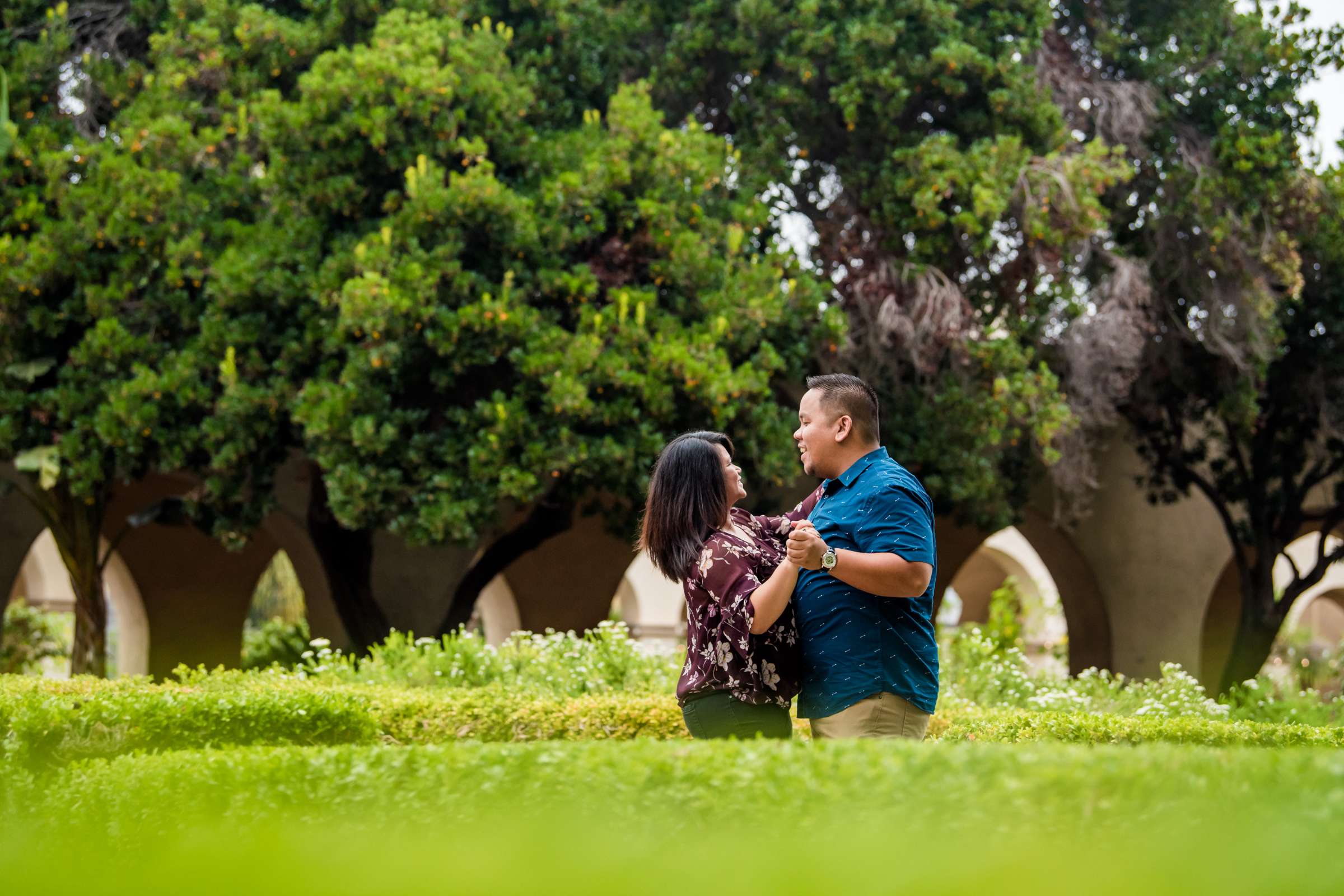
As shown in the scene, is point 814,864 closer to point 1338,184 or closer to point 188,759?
point 188,759

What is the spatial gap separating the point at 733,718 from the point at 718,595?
0.35m

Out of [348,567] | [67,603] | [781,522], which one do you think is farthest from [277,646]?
[781,522]

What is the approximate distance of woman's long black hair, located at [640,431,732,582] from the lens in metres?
3.52

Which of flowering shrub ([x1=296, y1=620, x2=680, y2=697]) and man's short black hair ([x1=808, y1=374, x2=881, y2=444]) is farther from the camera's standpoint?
flowering shrub ([x1=296, y1=620, x2=680, y2=697])

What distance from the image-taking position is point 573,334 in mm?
10289

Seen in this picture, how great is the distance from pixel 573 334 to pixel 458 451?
1329 millimetres

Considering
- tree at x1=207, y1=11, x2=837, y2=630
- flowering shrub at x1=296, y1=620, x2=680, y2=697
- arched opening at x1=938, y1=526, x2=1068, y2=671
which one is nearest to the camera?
flowering shrub at x1=296, y1=620, x2=680, y2=697

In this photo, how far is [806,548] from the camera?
10.2 feet

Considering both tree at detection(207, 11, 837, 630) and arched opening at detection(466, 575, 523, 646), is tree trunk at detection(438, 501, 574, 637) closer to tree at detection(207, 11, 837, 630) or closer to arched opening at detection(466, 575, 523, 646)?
tree at detection(207, 11, 837, 630)

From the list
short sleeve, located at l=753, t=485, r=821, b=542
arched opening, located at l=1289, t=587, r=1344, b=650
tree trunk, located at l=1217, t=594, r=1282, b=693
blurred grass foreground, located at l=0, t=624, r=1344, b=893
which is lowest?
arched opening, located at l=1289, t=587, r=1344, b=650

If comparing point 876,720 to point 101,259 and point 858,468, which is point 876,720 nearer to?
point 858,468

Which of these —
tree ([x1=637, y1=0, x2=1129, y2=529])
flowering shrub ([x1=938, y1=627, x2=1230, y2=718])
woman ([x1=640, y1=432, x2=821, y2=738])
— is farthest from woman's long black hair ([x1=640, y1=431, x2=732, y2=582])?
tree ([x1=637, y1=0, x2=1129, y2=529])

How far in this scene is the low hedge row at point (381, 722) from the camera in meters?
4.93

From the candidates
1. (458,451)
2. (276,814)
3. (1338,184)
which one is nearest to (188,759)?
(276,814)
